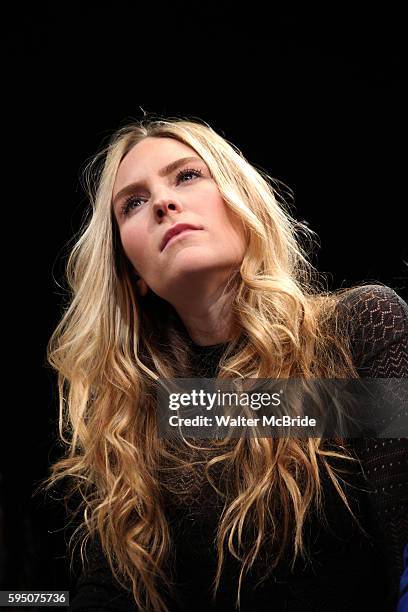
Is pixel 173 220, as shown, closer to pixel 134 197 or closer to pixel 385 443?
pixel 134 197

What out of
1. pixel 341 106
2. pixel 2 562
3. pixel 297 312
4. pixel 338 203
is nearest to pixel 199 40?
pixel 341 106

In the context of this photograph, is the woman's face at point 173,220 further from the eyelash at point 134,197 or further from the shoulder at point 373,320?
the shoulder at point 373,320

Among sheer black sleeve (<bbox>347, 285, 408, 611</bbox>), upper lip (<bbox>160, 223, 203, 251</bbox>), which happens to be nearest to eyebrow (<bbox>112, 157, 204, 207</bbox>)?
upper lip (<bbox>160, 223, 203, 251</bbox>)

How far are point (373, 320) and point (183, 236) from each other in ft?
0.99

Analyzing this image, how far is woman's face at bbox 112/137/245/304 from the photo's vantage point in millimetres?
1037

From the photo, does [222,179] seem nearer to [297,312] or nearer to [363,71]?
[297,312]

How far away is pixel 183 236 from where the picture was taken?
3.39 feet

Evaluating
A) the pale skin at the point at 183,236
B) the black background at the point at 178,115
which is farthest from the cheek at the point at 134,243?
the black background at the point at 178,115

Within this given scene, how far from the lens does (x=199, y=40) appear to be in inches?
52.3

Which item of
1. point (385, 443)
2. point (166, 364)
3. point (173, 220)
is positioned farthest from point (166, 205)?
point (385, 443)

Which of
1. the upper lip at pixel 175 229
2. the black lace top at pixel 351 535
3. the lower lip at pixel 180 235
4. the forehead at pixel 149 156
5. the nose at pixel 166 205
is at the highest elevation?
the forehead at pixel 149 156

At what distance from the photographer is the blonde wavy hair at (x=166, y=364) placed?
92cm

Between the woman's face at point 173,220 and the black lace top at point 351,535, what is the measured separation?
0.69 feet

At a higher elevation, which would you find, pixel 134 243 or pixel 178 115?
pixel 178 115
